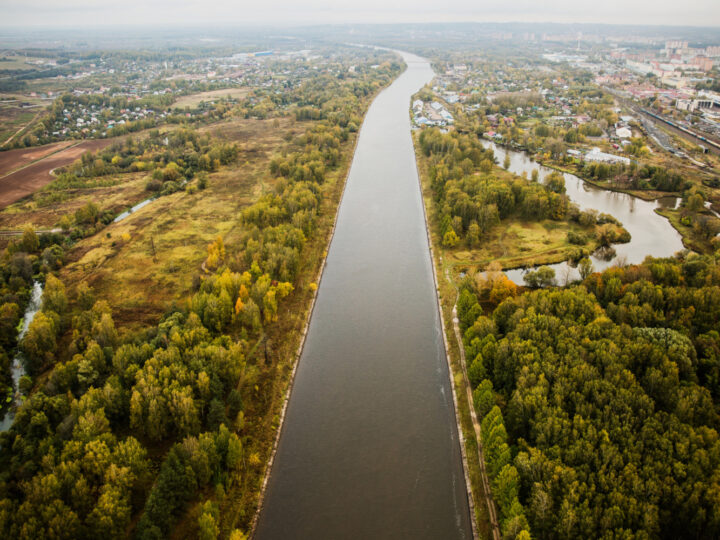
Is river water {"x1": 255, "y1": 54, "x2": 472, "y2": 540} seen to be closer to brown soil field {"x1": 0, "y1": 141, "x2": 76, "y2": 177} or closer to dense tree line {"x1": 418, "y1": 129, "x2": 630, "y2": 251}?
dense tree line {"x1": 418, "y1": 129, "x2": 630, "y2": 251}

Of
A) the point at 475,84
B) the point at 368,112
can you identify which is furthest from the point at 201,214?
the point at 475,84

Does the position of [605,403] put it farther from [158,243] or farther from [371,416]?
[158,243]

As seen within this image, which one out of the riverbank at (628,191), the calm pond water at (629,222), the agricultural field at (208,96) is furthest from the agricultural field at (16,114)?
the riverbank at (628,191)

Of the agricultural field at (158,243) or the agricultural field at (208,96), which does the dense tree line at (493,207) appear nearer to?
the agricultural field at (158,243)

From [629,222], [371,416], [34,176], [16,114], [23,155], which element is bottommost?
[371,416]

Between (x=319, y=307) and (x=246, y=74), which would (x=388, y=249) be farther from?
(x=246, y=74)

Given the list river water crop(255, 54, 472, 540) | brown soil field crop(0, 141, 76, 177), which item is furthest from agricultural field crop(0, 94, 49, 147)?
river water crop(255, 54, 472, 540)

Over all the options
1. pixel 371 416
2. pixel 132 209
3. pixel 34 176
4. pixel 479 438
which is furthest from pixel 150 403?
pixel 34 176
